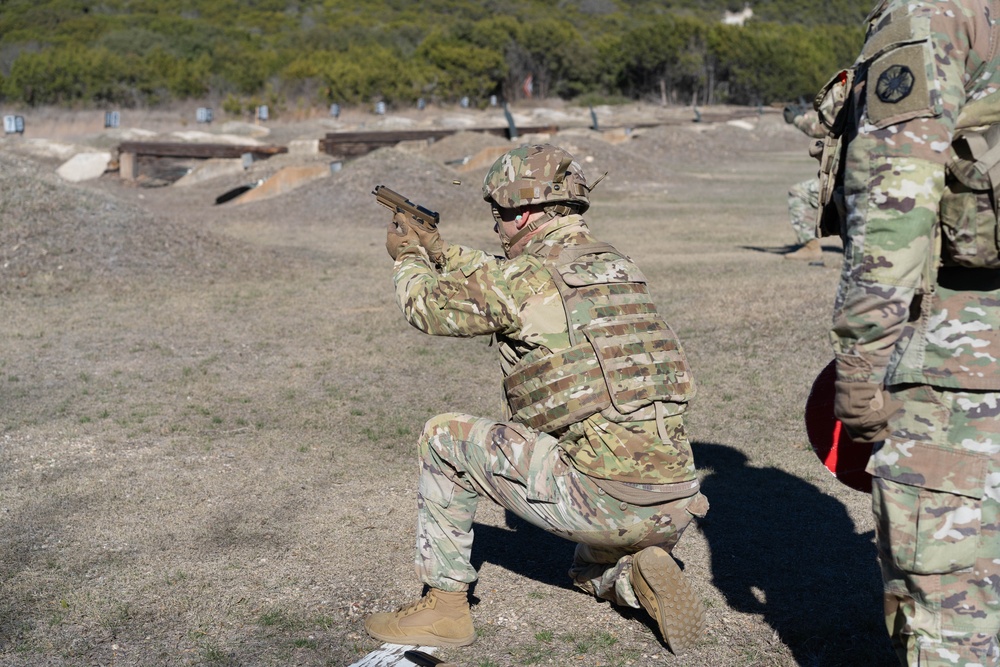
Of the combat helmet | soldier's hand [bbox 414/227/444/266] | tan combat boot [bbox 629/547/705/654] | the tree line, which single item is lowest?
tan combat boot [bbox 629/547/705/654]

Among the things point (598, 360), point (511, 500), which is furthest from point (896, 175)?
point (511, 500)

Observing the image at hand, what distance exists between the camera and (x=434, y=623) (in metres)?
3.48

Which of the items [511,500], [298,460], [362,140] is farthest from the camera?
[362,140]

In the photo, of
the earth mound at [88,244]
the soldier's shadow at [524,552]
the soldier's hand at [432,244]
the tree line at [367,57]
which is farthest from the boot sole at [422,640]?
the tree line at [367,57]

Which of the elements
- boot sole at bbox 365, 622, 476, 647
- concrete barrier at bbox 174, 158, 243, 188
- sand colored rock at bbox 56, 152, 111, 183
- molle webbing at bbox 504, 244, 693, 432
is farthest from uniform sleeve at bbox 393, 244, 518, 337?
sand colored rock at bbox 56, 152, 111, 183

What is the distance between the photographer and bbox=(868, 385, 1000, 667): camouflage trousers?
2.44 metres

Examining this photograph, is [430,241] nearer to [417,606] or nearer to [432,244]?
[432,244]

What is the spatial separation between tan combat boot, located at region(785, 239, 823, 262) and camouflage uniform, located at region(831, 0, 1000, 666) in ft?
32.6

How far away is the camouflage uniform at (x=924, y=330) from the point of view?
7.52 feet

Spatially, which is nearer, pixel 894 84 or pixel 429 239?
pixel 894 84

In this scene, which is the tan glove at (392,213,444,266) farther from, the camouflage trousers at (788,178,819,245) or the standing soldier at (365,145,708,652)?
the camouflage trousers at (788,178,819,245)

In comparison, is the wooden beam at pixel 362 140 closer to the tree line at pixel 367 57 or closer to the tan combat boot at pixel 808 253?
the tan combat boot at pixel 808 253

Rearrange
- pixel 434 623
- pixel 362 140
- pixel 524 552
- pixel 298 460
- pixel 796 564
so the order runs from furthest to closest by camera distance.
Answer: pixel 362 140 → pixel 298 460 → pixel 524 552 → pixel 796 564 → pixel 434 623

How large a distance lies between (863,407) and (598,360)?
964mm
